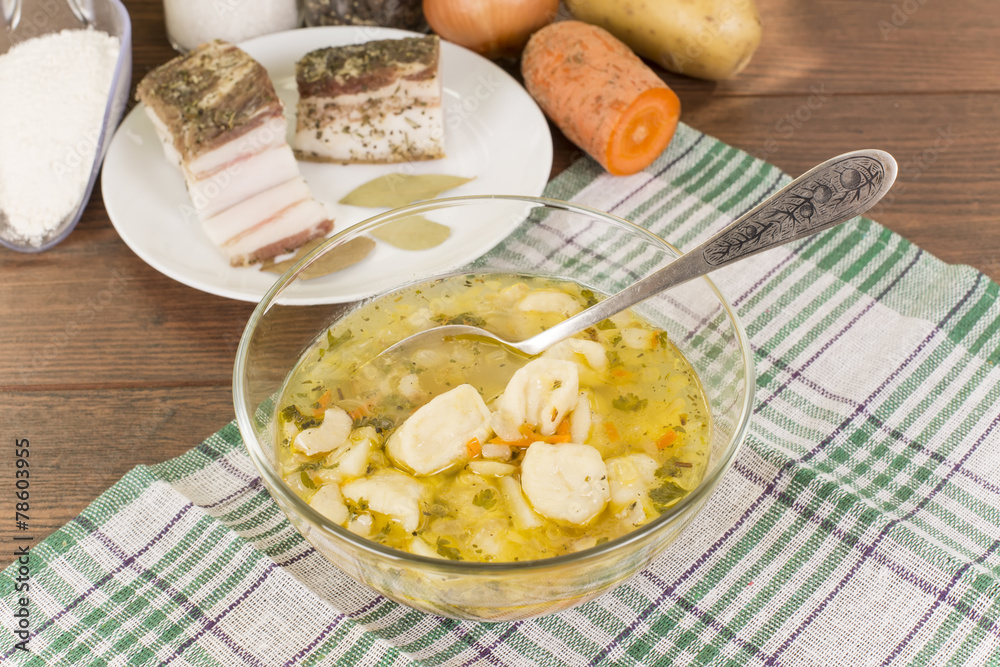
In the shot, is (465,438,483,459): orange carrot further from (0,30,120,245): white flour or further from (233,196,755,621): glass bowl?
(0,30,120,245): white flour

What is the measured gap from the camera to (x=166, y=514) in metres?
1.24

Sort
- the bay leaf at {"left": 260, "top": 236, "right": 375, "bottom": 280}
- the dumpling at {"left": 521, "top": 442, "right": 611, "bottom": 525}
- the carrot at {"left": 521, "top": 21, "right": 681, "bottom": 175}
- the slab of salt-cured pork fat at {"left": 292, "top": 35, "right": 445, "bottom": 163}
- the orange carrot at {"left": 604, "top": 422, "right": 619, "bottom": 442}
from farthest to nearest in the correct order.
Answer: the slab of salt-cured pork fat at {"left": 292, "top": 35, "right": 445, "bottom": 163} < the carrot at {"left": 521, "top": 21, "right": 681, "bottom": 175} < the bay leaf at {"left": 260, "top": 236, "right": 375, "bottom": 280} < the orange carrot at {"left": 604, "top": 422, "right": 619, "bottom": 442} < the dumpling at {"left": 521, "top": 442, "right": 611, "bottom": 525}

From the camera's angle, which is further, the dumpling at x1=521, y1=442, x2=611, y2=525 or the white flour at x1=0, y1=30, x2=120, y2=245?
the white flour at x1=0, y1=30, x2=120, y2=245

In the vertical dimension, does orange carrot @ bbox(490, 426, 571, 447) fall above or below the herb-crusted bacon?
below

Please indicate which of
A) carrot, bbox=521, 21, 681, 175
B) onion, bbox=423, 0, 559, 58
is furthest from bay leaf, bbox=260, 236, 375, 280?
onion, bbox=423, 0, 559, 58

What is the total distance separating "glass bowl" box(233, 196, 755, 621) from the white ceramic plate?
0.03 m

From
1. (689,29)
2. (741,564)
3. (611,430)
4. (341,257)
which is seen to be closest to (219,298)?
(341,257)

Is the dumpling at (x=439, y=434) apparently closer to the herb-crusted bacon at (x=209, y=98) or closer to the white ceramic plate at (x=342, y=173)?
the white ceramic plate at (x=342, y=173)

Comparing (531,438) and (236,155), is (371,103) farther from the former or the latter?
(531,438)

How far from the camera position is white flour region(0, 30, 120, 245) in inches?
66.3

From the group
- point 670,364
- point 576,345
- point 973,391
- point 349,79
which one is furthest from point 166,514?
point 973,391

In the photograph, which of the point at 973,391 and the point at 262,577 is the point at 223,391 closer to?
the point at 262,577

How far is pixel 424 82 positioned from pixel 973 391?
123 centimetres

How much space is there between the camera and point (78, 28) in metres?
2.01
